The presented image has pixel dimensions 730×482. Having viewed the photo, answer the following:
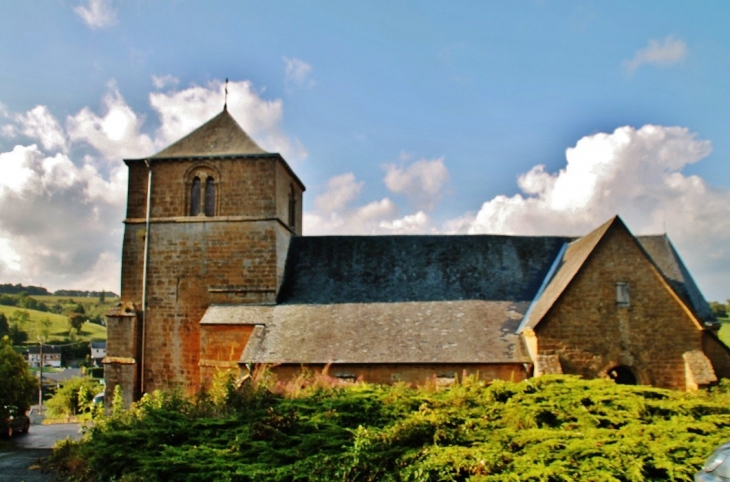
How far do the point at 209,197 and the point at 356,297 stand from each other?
23.9ft

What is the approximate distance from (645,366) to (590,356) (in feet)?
5.74

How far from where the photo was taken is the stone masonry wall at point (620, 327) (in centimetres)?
1734

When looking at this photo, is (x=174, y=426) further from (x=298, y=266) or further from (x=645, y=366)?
(x=645, y=366)

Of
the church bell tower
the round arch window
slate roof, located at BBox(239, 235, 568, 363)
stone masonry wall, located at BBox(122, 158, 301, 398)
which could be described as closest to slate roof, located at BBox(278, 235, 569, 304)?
slate roof, located at BBox(239, 235, 568, 363)

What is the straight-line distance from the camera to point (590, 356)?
17.4m

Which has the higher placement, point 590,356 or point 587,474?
point 590,356

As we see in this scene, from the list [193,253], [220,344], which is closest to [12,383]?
[193,253]

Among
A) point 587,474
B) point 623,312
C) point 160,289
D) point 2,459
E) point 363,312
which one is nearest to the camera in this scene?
point 587,474

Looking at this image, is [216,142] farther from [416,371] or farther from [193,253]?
[416,371]

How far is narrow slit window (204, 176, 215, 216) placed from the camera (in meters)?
22.1

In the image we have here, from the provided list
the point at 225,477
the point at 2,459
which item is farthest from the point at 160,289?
the point at 225,477

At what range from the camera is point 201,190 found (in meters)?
22.1

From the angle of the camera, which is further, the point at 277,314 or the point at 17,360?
the point at 17,360

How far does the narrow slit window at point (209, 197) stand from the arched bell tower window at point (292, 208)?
3.63m
